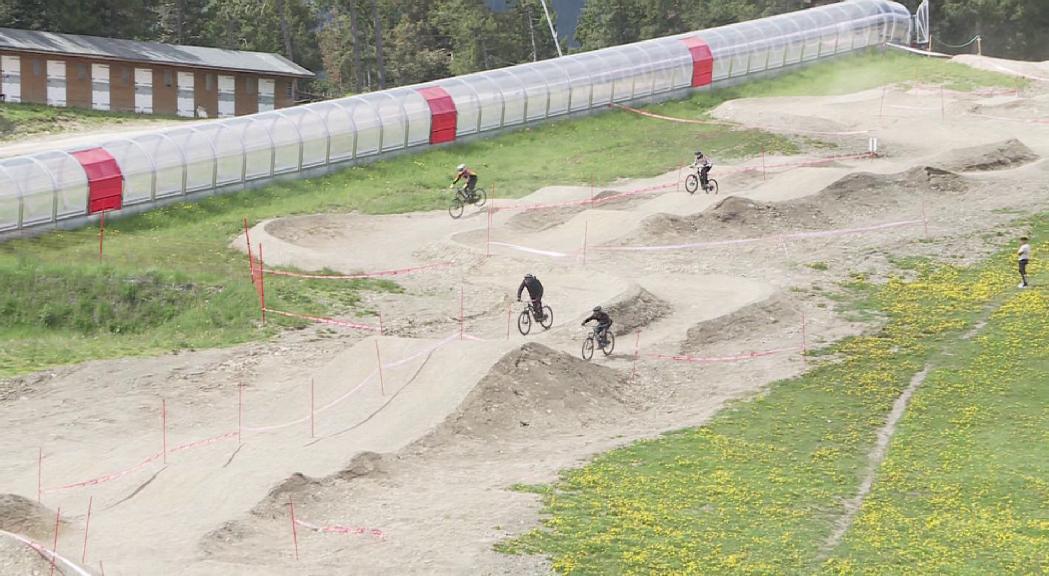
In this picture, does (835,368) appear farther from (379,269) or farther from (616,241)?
(379,269)

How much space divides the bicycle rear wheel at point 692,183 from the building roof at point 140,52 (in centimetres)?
3946

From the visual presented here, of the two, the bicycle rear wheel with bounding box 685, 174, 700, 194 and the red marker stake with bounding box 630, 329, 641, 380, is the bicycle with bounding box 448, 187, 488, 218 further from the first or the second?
the red marker stake with bounding box 630, 329, 641, 380

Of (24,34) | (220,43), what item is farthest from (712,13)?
(24,34)

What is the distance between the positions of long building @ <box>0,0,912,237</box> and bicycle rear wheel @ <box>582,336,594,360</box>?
23.6 metres

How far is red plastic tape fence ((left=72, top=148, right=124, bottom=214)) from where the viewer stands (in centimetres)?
5603

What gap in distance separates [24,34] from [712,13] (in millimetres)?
55287

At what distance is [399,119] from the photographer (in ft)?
226

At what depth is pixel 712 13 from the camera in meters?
115

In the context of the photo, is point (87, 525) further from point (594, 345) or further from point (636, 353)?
point (636, 353)

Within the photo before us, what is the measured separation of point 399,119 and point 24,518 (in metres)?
43.4

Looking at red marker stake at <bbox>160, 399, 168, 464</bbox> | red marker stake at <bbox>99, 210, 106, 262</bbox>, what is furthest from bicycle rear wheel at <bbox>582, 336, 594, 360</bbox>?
red marker stake at <bbox>99, 210, 106, 262</bbox>

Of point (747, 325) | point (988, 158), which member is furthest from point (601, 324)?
point (988, 158)

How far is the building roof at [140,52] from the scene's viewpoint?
270 feet

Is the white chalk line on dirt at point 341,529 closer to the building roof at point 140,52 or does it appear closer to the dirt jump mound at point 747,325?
the dirt jump mound at point 747,325
